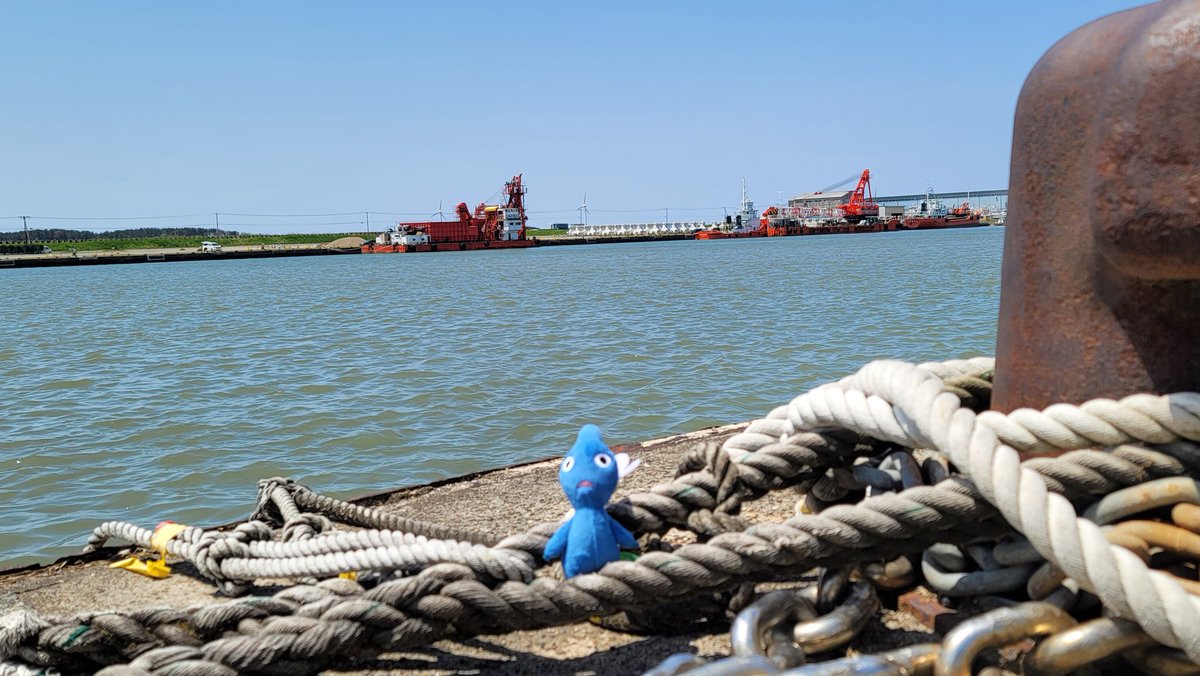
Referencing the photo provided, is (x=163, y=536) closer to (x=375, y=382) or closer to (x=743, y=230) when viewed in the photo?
(x=375, y=382)

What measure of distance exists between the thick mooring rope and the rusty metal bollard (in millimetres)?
134

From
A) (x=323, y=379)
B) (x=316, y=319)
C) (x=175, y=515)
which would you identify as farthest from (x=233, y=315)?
(x=175, y=515)

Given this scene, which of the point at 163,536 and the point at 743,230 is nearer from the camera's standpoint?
the point at 163,536

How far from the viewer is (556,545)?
5.95 feet

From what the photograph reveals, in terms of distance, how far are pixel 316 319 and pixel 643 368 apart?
9.45 meters

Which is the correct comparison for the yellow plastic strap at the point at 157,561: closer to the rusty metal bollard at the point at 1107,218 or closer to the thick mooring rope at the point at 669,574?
the thick mooring rope at the point at 669,574

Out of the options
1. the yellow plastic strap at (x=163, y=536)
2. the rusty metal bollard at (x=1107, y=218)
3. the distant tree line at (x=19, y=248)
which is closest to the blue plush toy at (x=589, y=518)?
the rusty metal bollard at (x=1107, y=218)

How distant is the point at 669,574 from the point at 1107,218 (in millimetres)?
964

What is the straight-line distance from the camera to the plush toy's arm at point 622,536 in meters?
1.86

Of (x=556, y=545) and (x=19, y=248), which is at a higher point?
(x=19, y=248)

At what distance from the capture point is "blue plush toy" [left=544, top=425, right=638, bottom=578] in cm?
179

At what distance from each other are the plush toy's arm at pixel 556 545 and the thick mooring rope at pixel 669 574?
17 cm

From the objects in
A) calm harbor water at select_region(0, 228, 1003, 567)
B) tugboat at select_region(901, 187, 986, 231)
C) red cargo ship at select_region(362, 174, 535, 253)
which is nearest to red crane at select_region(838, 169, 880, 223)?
tugboat at select_region(901, 187, 986, 231)

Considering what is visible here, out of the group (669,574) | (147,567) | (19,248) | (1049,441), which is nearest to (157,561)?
(147,567)
